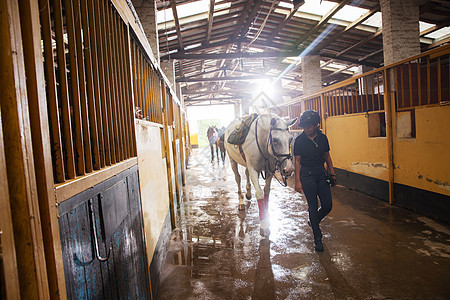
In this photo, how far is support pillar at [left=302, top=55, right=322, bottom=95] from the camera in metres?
11.2

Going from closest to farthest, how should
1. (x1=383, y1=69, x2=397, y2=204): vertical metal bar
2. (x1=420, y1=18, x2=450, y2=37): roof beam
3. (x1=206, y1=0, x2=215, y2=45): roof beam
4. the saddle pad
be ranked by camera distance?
the saddle pad < (x1=383, y1=69, x2=397, y2=204): vertical metal bar < (x1=206, y1=0, x2=215, y2=45): roof beam < (x1=420, y1=18, x2=450, y2=37): roof beam

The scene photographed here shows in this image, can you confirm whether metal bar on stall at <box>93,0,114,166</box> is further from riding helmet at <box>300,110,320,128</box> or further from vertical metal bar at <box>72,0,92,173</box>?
riding helmet at <box>300,110,320,128</box>

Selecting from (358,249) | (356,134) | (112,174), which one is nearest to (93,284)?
(112,174)

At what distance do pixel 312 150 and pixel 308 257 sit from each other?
1.31 meters

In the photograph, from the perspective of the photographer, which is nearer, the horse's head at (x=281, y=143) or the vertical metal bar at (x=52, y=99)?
the vertical metal bar at (x=52, y=99)

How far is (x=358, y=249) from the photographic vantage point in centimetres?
316

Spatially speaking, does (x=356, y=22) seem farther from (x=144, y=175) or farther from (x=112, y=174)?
(x=112, y=174)

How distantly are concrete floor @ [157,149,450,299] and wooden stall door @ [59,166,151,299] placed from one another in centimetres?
91

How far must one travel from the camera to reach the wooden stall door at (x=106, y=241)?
99cm

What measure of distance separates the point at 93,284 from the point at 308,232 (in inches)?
130

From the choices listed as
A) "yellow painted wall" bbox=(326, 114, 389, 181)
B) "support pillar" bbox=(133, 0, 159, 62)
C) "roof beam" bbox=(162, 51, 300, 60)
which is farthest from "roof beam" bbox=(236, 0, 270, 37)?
"yellow painted wall" bbox=(326, 114, 389, 181)

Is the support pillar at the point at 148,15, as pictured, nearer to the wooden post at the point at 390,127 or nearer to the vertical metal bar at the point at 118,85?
the vertical metal bar at the point at 118,85

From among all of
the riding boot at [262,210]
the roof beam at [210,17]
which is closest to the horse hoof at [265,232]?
the riding boot at [262,210]

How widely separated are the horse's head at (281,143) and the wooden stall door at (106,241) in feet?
7.33
